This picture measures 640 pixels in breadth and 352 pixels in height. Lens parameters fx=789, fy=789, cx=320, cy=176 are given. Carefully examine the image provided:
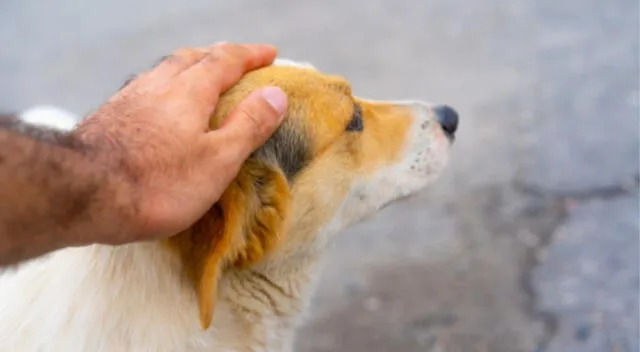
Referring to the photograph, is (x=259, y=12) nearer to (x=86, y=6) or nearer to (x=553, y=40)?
(x=86, y=6)

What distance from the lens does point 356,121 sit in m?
2.71

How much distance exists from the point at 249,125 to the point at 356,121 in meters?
0.65

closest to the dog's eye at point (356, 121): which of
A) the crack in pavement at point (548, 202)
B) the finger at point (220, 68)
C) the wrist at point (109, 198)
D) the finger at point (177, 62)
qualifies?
the finger at point (220, 68)

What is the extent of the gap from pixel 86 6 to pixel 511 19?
389 cm

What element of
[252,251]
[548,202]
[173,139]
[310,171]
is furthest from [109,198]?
[548,202]

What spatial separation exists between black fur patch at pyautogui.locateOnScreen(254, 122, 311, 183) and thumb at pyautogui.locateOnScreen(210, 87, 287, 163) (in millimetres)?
98

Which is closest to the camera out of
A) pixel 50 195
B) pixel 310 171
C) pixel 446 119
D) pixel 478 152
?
pixel 50 195

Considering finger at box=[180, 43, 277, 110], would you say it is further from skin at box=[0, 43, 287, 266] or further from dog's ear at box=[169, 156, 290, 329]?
dog's ear at box=[169, 156, 290, 329]

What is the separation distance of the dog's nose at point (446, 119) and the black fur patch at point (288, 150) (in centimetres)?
66

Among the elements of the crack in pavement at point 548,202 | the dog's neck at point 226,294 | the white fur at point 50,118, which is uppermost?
the white fur at point 50,118

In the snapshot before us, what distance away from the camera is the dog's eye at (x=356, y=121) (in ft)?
8.81

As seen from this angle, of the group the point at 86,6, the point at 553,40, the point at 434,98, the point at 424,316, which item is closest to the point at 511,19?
the point at 553,40

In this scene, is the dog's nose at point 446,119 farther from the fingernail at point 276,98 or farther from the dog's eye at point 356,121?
the fingernail at point 276,98

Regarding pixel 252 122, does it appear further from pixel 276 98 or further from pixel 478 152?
pixel 478 152
